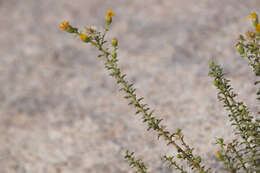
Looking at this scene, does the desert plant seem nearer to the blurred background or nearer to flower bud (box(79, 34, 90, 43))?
flower bud (box(79, 34, 90, 43))

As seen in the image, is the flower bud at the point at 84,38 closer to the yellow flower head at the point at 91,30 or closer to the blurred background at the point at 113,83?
the yellow flower head at the point at 91,30

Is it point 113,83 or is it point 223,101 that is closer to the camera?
point 223,101

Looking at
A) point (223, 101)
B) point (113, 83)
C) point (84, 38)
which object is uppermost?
point (113, 83)

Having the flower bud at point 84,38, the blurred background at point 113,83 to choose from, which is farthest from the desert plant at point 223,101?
the blurred background at point 113,83

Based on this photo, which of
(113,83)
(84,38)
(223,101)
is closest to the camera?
(84,38)

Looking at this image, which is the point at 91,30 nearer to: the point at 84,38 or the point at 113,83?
the point at 84,38

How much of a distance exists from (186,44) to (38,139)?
2.89 m

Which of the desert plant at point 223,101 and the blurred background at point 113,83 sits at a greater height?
the blurred background at point 113,83

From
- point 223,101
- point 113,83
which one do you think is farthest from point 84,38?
point 113,83

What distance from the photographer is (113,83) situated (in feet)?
19.3

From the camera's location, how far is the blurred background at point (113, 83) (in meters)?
4.29

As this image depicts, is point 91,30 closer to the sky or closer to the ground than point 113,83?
closer to the ground

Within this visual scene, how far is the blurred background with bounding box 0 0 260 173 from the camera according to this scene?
429cm

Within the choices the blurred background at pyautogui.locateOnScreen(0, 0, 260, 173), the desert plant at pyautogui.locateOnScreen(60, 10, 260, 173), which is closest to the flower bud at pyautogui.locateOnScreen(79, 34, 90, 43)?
the desert plant at pyautogui.locateOnScreen(60, 10, 260, 173)
